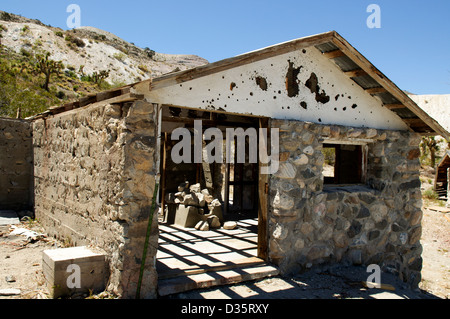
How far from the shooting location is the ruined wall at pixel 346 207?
17.5ft

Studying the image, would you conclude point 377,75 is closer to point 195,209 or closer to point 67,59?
point 195,209

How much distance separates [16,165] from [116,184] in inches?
242

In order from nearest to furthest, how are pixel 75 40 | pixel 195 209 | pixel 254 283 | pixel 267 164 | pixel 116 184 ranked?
pixel 116 184 < pixel 254 283 < pixel 267 164 < pixel 195 209 < pixel 75 40

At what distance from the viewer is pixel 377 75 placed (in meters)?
Answer: 5.70

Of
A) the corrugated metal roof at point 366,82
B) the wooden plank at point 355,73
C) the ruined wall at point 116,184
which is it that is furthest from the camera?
the corrugated metal roof at point 366,82

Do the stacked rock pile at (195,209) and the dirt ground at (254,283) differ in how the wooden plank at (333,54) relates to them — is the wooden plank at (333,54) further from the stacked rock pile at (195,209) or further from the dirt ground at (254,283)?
the stacked rock pile at (195,209)

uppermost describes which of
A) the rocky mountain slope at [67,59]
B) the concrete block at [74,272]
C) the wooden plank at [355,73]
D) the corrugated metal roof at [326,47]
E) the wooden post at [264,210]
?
the rocky mountain slope at [67,59]

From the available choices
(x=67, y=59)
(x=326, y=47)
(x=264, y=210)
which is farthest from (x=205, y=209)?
(x=67, y=59)

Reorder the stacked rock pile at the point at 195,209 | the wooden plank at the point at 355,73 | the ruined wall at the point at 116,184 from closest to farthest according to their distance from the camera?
the ruined wall at the point at 116,184, the wooden plank at the point at 355,73, the stacked rock pile at the point at 195,209

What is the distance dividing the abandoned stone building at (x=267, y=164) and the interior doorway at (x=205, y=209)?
0.06 meters

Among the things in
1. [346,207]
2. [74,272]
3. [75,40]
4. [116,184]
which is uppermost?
[75,40]

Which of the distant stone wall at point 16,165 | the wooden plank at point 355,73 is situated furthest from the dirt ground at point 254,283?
the wooden plank at point 355,73

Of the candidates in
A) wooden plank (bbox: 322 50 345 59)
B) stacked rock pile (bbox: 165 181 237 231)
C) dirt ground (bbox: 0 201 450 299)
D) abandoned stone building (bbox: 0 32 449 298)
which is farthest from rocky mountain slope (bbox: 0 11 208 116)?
wooden plank (bbox: 322 50 345 59)
